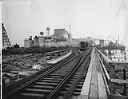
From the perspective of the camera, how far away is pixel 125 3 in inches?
284

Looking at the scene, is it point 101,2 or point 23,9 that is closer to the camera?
point 23,9

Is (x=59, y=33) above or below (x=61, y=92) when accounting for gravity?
above

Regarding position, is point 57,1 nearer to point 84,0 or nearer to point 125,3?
point 84,0

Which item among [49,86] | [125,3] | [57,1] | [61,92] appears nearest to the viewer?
[61,92]

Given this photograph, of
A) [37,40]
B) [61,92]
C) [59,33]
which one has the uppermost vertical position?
[59,33]

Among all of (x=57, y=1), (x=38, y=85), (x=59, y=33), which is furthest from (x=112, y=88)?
(x=59, y=33)

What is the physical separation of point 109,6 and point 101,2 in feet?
2.05

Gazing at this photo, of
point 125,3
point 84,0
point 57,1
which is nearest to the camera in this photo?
point 125,3

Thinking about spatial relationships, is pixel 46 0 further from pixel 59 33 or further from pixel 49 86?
pixel 59 33

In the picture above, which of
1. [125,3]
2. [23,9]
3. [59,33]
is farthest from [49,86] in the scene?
[59,33]

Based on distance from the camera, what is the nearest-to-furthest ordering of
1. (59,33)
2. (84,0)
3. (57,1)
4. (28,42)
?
(57,1)
(84,0)
(28,42)
(59,33)

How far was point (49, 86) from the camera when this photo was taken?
4.50 m

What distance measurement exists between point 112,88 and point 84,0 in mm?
7377

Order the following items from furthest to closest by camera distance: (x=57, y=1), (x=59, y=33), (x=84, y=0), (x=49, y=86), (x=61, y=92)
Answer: (x=59, y=33), (x=84, y=0), (x=57, y=1), (x=49, y=86), (x=61, y=92)
